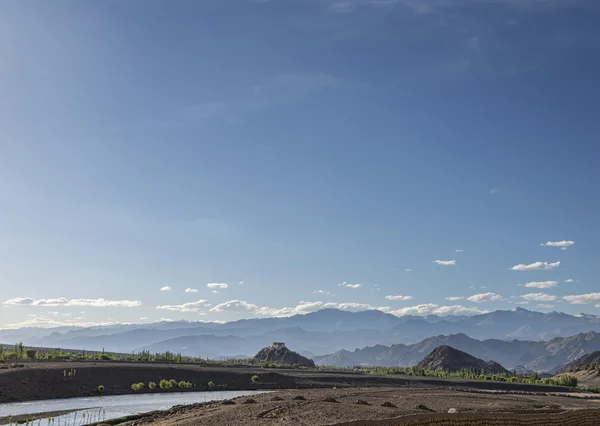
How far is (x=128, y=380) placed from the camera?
2210 inches

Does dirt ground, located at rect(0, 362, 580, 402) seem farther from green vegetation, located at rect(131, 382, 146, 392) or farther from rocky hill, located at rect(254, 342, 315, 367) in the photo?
rocky hill, located at rect(254, 342, 315, 367)

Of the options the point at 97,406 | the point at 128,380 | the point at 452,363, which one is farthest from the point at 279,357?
the point at 97,406

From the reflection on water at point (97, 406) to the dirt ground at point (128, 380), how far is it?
2.31 meters

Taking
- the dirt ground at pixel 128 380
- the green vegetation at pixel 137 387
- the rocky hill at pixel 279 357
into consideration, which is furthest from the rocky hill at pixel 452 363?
the green vegetation at pixel 137 387

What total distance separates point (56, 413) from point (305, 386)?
33059mm

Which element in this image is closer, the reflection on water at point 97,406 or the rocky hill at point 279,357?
the reflection on water at point 97,406

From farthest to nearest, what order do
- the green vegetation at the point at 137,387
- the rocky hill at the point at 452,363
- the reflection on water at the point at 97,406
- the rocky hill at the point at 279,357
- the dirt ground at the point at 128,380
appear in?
the rocky hill at the point at 452,363, the rocky hill at the point at 279,357, the green vegetation at the point at 137,387, the dirt ground at the point at 128,380, the reflection on water at the point at 97,406

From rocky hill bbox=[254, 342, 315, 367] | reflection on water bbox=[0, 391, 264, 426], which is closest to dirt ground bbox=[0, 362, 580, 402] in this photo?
reflection on water bbox=[0, 391, 264, 426]

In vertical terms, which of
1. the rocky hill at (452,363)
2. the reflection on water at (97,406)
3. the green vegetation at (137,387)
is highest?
the green vegetation at (137,387)

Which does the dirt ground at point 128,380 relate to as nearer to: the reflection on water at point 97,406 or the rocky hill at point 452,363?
the reflection on water at point 97,406

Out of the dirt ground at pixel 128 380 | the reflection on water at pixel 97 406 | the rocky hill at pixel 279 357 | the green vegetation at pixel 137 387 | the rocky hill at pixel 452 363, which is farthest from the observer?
the rocky hill at pixel 452 363

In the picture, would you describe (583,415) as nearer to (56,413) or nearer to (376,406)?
(376,406)

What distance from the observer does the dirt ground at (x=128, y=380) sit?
45.5m

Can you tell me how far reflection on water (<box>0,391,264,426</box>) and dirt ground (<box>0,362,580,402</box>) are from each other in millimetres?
2312
